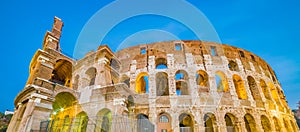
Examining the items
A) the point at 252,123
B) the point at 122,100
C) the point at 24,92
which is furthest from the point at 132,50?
the point at 252,123

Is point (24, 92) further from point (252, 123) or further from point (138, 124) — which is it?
point (252, 123)

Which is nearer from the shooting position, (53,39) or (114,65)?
(53,39)

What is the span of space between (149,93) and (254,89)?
12886 millimetres

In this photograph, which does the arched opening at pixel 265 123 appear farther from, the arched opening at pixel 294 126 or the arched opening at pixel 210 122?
the arched opening at pixel 210 122

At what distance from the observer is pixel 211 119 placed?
51.5 ft

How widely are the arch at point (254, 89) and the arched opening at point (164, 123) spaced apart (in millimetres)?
11003

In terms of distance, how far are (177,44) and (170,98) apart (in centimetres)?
756

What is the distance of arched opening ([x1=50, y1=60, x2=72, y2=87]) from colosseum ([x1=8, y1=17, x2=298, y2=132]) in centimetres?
5

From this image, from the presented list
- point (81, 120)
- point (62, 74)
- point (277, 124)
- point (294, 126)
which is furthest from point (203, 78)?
point (62, 74)

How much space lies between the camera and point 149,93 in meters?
16.2

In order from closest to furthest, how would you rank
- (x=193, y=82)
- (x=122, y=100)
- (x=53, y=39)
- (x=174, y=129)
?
(x=122, y=100)
(x=174, y=129)
(x=53, y=39)
(x=193, y=82)

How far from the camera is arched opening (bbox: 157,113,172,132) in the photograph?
14.6 m

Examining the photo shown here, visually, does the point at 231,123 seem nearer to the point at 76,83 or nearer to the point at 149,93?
the point at 149,93

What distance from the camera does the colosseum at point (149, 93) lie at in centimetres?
1133
